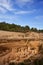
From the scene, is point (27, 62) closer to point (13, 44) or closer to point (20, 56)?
point (20, 56)

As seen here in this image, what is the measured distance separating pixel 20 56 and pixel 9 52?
70 centimetres

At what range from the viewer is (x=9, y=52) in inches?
421

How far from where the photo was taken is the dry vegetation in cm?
1049

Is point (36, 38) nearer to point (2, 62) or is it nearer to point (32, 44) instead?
point (32, 44)

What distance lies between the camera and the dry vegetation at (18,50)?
1049 centimetres

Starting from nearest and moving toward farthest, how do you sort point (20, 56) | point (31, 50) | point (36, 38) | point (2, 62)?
point (2, 62) → point (20, 56) → point (31, 50) → point (36, 38)

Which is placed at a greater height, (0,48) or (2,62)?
(0,48)

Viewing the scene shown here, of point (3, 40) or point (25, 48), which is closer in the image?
point (3, 40)

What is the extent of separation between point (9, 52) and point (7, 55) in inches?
10.6

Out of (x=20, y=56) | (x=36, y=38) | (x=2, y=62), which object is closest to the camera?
(x=2, y=62)

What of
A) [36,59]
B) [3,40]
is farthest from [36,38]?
[3,40]

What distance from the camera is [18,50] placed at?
11.1m

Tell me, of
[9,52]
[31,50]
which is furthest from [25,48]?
[9,52]

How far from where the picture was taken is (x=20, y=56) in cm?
1098
